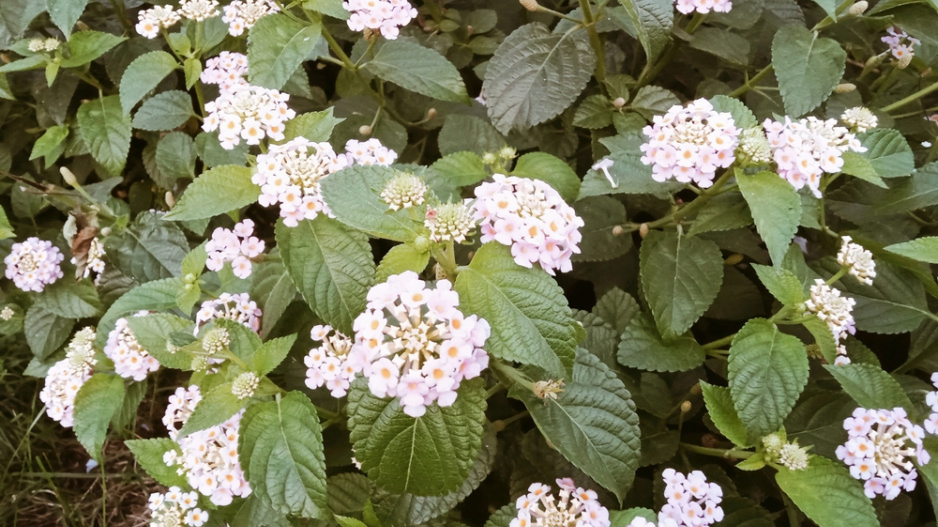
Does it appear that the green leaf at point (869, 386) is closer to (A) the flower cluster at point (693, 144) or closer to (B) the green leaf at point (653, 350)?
(B) the green leaf at point (653, 350)

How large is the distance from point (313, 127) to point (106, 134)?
2.85 ft

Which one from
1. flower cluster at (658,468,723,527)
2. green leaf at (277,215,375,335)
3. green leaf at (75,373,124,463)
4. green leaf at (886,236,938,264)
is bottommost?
green leaf at (75,373,124,463)

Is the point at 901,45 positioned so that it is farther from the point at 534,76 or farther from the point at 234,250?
the point at 234,250

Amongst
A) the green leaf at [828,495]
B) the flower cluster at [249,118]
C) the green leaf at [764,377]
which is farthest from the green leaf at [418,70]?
the green leaf at [828,495]

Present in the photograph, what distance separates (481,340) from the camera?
0.81 m

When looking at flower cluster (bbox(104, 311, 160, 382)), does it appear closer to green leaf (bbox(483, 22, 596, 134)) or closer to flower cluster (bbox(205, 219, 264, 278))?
flower cluster (bbox(205, 219, 264, 278))

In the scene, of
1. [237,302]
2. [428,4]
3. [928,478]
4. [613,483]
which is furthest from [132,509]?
[928,478]

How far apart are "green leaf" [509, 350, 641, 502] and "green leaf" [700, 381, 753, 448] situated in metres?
0.15

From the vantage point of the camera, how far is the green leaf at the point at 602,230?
1423 millimetres

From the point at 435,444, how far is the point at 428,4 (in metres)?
1.38

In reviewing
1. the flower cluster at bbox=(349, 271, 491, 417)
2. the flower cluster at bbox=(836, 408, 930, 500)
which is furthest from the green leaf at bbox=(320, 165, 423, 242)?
the flower cluster at bbox=(836, 408, 930, 500)

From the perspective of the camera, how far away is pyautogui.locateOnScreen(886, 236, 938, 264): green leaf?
1128 millimetres

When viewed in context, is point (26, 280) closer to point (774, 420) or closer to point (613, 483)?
point (613, 483)

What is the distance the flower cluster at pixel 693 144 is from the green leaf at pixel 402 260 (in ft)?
1.71
